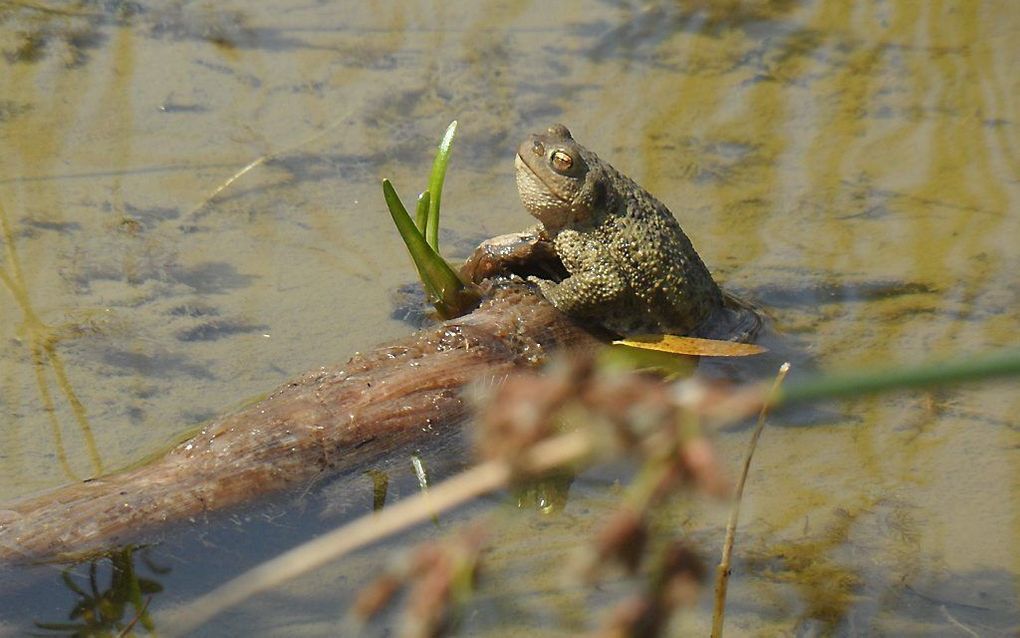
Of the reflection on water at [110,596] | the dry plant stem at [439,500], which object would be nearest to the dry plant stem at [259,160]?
the reflection on water at [110,596]

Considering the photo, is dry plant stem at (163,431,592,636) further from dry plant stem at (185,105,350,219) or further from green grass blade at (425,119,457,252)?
dry plant stem at (185,105,350,219)

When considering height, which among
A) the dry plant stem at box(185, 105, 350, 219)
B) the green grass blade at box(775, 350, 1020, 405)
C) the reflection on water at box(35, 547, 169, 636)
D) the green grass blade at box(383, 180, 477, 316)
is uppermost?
the green grass blade at box(775, 350, 1020, 405)

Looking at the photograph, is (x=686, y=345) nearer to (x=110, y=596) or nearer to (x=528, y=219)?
(x=528, y=219)

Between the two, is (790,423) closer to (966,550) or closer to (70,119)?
(966,550)

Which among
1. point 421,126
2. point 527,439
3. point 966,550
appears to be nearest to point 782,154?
point 421,126

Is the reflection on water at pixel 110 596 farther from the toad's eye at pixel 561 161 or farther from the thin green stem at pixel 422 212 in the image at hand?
the toad's eye at pixel 561 161

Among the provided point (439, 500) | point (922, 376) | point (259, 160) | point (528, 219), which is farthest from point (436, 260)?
point (922, 376)

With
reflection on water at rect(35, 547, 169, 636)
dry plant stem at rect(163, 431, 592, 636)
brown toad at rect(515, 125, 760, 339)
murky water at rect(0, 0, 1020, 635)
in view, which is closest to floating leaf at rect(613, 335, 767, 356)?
brown toad at rect(515, 125, 760, 339)
